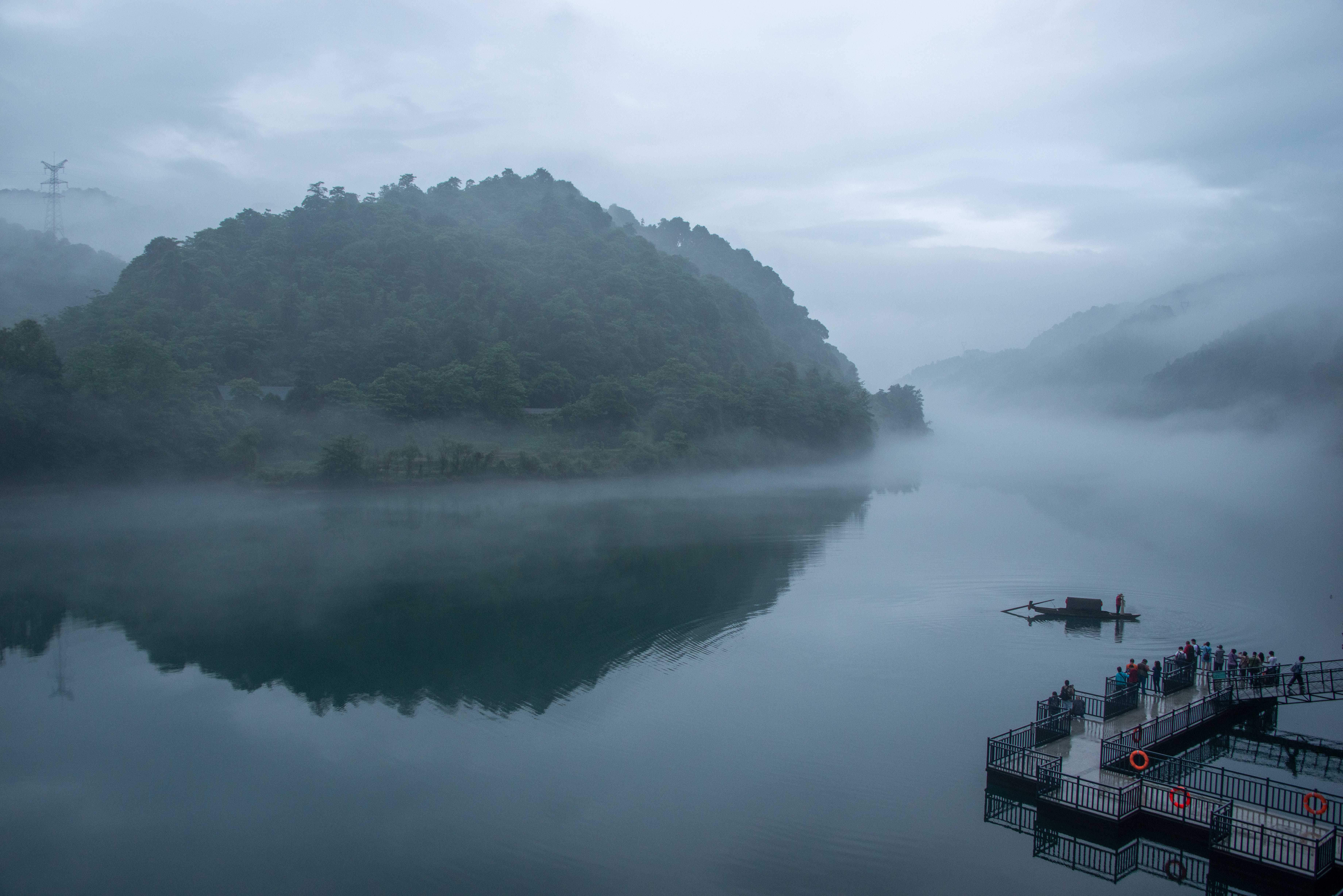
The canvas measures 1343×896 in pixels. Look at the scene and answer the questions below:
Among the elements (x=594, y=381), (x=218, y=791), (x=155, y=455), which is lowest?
(x=218, y=791)

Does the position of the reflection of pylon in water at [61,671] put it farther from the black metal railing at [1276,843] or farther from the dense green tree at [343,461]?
the dense green tree at [343,461]

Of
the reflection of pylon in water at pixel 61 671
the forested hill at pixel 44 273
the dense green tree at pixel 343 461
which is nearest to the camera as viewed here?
the reflection of pylon in water at pixel 61 671

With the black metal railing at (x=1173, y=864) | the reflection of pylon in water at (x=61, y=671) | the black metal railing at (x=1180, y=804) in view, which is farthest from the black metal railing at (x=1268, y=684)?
the reflection of pylon in water at (x=61, y=671)

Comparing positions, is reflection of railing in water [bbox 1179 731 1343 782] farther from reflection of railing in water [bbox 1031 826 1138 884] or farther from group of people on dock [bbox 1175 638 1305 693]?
reflection of railing in water [bbox 1031 826 1138 884]

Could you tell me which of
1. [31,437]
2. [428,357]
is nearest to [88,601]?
[31,437]

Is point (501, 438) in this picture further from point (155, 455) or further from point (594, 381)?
point (155, 455)

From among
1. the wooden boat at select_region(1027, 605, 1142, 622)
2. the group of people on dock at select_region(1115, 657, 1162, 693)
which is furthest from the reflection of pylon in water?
the wooden boat at select_region(1027, 605, 1142, 622)
